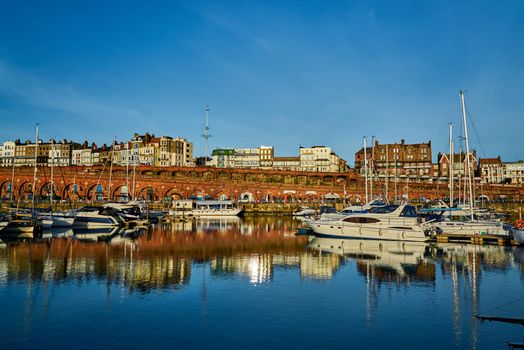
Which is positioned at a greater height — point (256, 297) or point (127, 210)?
point (127, 210)

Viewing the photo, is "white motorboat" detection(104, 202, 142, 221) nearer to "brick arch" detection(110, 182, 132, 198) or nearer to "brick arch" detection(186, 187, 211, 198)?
"brick arch" detection(186, 187, 211, 198)

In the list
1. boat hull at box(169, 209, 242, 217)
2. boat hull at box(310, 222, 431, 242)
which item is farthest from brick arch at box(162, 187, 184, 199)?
boat hull at box(310, 222, 431, 242)

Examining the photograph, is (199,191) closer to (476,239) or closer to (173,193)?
(173,193)

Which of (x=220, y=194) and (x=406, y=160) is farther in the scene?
(x=406, y=160)

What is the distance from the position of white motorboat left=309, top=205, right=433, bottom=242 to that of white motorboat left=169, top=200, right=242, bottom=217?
4183 cm

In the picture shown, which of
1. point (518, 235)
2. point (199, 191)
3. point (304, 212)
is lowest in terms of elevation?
point (518, 235)

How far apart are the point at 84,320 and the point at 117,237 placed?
28.4 metres

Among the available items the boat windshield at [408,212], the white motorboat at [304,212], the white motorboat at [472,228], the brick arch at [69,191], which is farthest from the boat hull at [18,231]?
the brick arch at [69,191]

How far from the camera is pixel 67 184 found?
9306 cm

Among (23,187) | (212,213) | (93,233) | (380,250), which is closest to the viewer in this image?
(380,250)

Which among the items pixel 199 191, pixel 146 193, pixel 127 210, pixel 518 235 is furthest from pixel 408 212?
pixel 146 193

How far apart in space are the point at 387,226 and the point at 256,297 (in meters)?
23.7

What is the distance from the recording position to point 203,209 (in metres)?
81.3

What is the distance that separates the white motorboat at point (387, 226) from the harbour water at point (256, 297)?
4595mm
